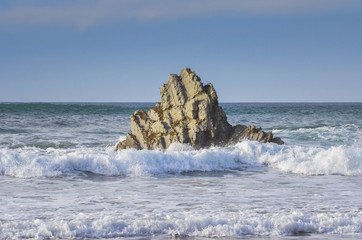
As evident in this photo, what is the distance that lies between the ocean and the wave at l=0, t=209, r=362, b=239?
2 cm

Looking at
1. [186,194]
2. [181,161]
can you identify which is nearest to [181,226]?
[186,194]

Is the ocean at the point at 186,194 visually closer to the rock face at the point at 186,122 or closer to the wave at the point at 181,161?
the wave at the point at 181,161

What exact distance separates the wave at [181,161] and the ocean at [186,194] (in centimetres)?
3

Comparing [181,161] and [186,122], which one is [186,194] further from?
[186,122]

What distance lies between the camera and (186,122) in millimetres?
16047

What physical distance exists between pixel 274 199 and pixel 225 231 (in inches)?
100

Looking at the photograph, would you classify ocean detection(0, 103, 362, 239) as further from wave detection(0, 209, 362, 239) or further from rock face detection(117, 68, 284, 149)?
rock face detection(117, 68, 284, 149)

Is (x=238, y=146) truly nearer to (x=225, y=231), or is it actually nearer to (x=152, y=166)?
(x=152, y=166)

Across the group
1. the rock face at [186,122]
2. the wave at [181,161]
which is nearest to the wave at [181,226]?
the wave at [181,161]

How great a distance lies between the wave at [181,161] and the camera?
12.8m

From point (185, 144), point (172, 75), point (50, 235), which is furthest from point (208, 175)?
point (50, 235)

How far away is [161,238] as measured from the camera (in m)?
7.13

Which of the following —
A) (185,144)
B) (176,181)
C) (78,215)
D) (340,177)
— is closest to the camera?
(78,215)

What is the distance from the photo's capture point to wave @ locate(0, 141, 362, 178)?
42.1 feet
